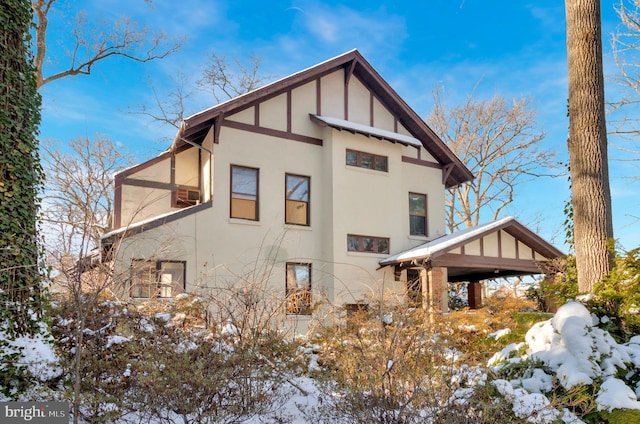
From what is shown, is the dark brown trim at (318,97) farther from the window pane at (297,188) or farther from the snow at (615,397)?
the snow at (615,397)

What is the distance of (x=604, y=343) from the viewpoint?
15.4 ft

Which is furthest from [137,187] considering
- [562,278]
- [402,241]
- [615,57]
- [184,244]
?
[615,57]

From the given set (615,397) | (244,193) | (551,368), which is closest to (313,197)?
(244,193)

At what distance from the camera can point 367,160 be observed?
15.1 meters

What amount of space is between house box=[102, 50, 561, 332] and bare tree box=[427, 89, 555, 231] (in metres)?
10.3

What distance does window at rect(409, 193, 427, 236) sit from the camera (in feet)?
52.2

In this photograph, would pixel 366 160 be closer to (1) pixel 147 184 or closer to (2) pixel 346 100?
(2) pixel 346 100

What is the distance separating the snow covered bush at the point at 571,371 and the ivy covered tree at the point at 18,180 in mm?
4887

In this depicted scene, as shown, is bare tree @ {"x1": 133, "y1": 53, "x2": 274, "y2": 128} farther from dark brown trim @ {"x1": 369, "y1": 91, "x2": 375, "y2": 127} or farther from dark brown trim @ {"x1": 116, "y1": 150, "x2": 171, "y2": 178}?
dark brown trim @ {"x1": 369, "y1": 91, "x2": 375, "y2": 127}

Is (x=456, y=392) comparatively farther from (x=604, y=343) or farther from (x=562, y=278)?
(x=562, y=278)

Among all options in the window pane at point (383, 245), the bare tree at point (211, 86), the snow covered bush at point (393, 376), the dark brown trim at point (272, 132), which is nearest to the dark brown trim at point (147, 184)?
the dark brown trim at point (272, 132)

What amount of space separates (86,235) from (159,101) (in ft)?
61.5

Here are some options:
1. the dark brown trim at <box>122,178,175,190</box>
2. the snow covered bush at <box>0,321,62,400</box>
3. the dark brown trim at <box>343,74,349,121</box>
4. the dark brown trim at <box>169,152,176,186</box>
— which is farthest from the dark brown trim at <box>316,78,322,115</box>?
the snow covered bush at <box>0,321,62,400</box>

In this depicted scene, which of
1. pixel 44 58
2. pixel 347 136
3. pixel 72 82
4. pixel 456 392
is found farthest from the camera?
pixel 72 82
